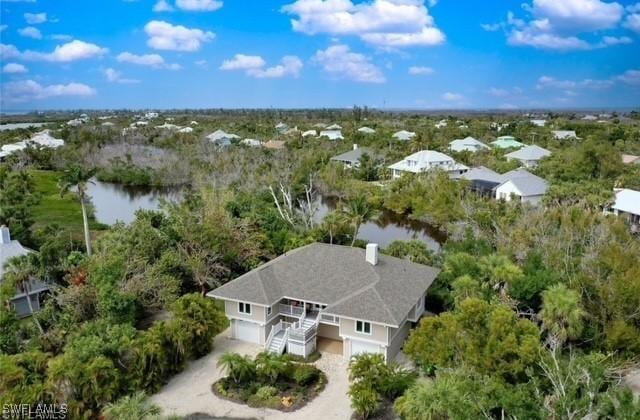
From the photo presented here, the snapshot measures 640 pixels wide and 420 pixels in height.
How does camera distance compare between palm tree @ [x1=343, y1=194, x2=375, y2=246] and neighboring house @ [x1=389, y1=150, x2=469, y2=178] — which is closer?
palm tree @ [x1=343, y1=194, x2=375, y2=246]

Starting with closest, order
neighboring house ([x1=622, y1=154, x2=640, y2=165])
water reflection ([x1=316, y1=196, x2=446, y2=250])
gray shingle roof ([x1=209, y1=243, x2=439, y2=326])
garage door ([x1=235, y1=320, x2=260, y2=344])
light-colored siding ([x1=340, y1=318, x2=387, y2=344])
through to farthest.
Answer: light-colored siding ([x1=340, y1=318, x2=387, y2=344]) → gray shingle roof ([x1=209, y1=243, x2=439, y2=326]) → garage door ([x1=235, y1=320, x2=260, y2=344]) → water reflection ([x1=316, y1=196, x2=446, y2=250]) → neighboring house ([x1=622, y1=154, x2=640, y2=165])

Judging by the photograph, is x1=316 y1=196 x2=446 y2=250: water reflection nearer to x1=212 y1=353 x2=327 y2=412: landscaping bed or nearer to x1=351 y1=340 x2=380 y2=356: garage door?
x1=351 y1=340 x2=380 y2=356: garage door

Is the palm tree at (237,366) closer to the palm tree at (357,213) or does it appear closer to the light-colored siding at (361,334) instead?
the light-colored siding at (361,334)

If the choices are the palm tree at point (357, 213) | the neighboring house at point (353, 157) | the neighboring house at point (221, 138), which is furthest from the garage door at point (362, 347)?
the neighboring house at point (221, 138)

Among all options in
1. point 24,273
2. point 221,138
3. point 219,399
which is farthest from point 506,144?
point 24,273

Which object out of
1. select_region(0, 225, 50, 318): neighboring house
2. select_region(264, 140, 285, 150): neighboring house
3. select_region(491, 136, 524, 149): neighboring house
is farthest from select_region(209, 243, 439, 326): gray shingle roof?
select_region(491, 136, 524, 149): neighboring house

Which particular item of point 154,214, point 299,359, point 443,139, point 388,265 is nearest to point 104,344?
point 299,359
